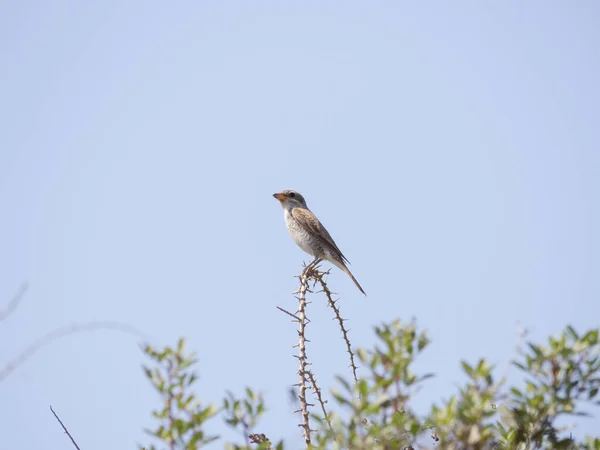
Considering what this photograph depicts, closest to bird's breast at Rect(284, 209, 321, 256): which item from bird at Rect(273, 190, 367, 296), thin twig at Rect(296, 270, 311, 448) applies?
bird at Rect(273, 190, 367, 296)

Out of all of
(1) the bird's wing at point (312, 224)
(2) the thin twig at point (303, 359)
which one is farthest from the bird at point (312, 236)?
(2) the thin twig at point (303, 359)

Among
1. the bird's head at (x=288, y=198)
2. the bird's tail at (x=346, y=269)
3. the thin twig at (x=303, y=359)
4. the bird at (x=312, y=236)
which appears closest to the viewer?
the thin twig at (x=303, y=359)

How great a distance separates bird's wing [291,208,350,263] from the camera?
9.47 m

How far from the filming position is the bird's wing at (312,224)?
9469 mm

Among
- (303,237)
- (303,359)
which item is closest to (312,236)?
(303,237)

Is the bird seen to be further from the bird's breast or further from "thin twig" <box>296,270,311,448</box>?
"thin twig" <box>296,270,311,448</box>

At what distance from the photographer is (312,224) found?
965 cm

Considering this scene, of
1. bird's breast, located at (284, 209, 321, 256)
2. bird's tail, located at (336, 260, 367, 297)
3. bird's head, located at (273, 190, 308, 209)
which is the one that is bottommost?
bird's tail, located at (336, 260, 367, 297)

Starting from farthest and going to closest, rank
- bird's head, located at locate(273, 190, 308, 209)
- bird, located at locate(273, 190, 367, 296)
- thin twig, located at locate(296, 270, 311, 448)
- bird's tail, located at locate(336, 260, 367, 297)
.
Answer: bird's head, located at locate(273, 190, 308, 209), bird, located at locate(273, 190, 367, 296), bird's tail, located at locate(336, 260, 367, 297), thin twig, located at locate(296, 270, 311, 448)

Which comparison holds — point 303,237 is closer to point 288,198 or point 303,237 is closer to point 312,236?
point 312,236

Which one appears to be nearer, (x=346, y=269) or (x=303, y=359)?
(x=303, y=359)

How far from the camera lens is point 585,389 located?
2816 mm

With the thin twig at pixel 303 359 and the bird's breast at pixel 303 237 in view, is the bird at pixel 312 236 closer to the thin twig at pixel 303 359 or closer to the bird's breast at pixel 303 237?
Result: the bird's breast at pixel 303 237

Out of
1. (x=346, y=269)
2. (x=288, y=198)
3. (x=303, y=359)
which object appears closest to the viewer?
(x=303, y=359)
